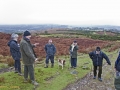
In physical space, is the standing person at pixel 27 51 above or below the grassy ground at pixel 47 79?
above

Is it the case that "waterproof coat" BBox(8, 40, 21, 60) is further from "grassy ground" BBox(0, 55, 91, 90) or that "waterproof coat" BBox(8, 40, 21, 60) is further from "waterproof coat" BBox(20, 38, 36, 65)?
"waterproof coat" BBox(20, 38, 36, 65)

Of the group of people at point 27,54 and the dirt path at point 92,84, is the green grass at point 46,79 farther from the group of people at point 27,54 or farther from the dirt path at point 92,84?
the group of people at point 27,54

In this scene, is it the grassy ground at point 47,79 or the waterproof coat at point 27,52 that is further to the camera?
the grassy ground at point 47,79

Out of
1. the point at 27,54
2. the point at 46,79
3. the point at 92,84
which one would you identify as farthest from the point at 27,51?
the point at 92,84

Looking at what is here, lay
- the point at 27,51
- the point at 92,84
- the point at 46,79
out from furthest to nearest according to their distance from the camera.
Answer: the point at 46,79
the point at 92,84
the point at 27,51

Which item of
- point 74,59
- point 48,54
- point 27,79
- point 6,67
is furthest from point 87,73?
point 6,67

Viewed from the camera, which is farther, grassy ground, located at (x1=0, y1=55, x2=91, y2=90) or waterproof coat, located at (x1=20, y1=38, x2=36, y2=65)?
grassy ground, located at (x1=0, y1=55, x2=91, y2=90)

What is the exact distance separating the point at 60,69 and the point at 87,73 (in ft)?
7.22

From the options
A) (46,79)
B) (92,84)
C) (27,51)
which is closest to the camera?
(27,51)

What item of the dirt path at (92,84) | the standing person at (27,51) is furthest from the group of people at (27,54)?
the dirt path at (92,84)

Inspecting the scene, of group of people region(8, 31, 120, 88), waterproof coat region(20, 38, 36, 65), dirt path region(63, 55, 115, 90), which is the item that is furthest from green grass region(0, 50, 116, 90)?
waterproof coat region(20, 38, 36, 65)

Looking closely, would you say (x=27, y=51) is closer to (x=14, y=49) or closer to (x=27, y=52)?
(x=27, y=52)

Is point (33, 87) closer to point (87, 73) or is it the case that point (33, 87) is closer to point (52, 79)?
point (52, 79)

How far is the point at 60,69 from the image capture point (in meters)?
18.7
